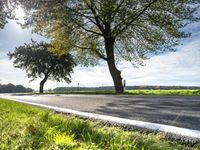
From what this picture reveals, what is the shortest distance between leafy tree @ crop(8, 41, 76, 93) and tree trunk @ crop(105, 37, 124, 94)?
23.2 m

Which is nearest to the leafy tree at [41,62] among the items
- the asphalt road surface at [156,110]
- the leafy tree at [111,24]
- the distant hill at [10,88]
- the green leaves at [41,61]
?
the green leaves at [41,61]

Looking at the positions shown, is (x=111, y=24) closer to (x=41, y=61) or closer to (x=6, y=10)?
(x=6, y=10)

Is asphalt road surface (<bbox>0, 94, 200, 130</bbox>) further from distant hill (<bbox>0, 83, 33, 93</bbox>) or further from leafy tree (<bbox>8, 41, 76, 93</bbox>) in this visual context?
distant hill (<bbox>0, 83, 33, 93</bbox>)

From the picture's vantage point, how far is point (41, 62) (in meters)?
43.4

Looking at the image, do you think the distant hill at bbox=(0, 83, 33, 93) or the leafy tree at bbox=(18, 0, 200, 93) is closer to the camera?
the leafy tree at bbox=(18, 0, 200, 93)

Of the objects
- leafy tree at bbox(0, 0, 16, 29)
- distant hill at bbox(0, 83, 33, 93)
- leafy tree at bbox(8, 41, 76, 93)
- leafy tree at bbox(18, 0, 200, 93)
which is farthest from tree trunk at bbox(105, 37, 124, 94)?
distant hill at bbox(0, 83, 33, 93)

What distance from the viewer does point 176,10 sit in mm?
18125

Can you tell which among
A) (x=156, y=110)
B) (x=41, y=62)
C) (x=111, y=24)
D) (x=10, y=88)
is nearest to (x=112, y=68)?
(x=111, y=24)

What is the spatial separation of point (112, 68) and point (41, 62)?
25481 mm

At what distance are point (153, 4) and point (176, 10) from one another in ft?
5.32

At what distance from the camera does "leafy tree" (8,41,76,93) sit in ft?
142

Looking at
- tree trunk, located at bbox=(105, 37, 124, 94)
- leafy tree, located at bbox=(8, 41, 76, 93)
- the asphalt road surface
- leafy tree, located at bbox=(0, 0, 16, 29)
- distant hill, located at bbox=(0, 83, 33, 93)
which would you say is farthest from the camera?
distant hill, located at bbox=(0, 83, 33, 93)

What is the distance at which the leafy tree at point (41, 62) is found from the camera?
43375 millimetres

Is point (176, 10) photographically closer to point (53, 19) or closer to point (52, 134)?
point (53, 19)
